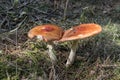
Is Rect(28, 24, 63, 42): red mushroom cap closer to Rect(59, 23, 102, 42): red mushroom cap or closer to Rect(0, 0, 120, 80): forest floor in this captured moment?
Rect(59, 23, 102, 42): red mushroom cap

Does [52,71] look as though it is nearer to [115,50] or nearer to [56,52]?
[56,52]

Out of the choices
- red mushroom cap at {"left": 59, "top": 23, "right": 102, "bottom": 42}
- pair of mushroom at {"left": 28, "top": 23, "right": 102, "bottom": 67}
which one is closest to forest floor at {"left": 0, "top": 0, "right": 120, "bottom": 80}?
pair of mushroom at {"left": 28, "top": 23, "right": 102, "bottom": 67}

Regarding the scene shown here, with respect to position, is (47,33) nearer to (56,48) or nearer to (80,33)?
(80,33)

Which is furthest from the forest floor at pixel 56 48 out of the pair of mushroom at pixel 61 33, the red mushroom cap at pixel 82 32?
the red mushroom cap at pixel 82 32

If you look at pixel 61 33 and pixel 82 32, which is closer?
pixel 82 32

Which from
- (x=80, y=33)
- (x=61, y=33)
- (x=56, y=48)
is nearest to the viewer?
(x=80, y=33)

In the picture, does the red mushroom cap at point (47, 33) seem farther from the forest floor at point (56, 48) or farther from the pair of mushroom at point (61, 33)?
the forest floor at point (56, 48)

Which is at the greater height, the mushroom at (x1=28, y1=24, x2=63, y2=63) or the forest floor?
the mushroom at (x1=28, y1=24, x2=63, y2=63)

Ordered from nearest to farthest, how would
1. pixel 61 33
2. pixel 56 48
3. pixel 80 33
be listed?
1. pixel 80 33
2. pixel 61 33
3. pixel 56 48

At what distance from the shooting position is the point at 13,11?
4223 mm

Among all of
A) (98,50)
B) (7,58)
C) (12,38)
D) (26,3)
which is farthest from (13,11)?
(98,50)

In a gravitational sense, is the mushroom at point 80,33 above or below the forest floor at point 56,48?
above

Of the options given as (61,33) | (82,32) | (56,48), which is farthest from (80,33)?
(56,48)

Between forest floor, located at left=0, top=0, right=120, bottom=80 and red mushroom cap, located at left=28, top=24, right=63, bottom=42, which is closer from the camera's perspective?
red mushroom cap, located at left=28, top=24, right=63, bottom=42
